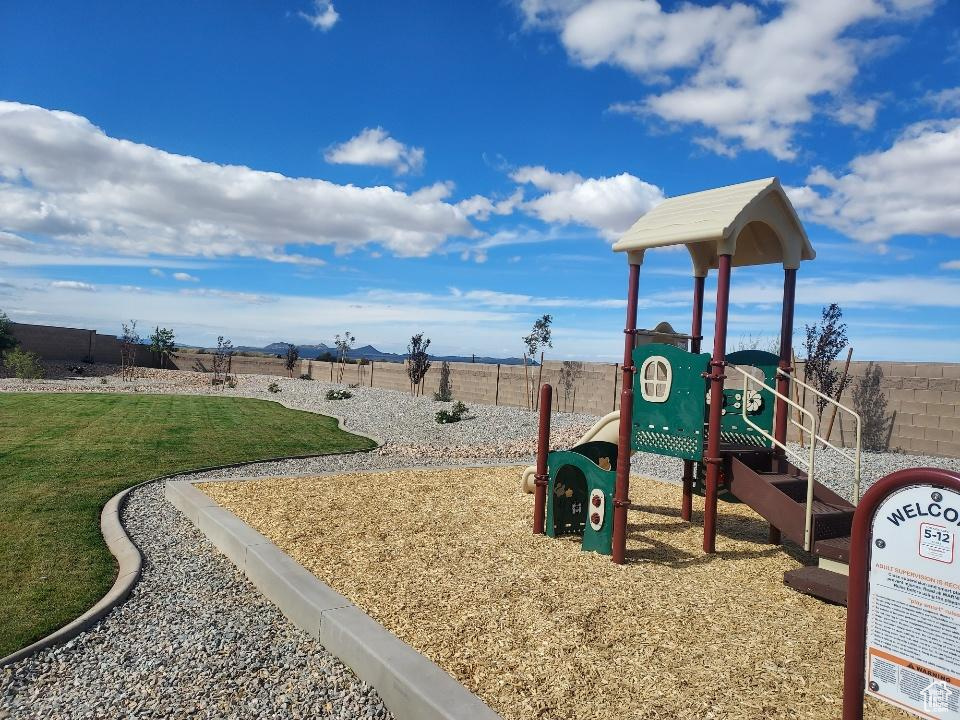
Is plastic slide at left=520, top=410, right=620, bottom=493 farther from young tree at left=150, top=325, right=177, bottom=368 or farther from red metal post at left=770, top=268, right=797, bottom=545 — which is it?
young tree at left=150, top=325, right=177, bottom=368

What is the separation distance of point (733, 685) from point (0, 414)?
728 inches

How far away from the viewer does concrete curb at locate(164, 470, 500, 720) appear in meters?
3.28

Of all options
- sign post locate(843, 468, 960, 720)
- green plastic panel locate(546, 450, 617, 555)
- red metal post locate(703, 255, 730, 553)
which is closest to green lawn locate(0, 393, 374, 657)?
green plastic panel locate(546, 450, 617, 555)

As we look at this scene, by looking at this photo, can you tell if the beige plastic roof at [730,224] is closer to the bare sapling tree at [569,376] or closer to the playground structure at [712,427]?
the playground structure at [712,427]

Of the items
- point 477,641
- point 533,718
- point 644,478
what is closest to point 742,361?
point 644,478

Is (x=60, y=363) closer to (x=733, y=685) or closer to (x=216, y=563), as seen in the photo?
(x=216, y=563)

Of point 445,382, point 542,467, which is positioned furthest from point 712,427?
point 445,382

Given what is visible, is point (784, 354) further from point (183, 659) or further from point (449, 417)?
point (449, 417)

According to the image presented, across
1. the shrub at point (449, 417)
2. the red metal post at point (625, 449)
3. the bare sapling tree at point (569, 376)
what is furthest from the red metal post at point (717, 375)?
the bare sapling tree at point (569, 376)

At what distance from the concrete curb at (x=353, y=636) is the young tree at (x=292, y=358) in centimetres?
3714

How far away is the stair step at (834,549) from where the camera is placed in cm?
513

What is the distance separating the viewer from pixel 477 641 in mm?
4082

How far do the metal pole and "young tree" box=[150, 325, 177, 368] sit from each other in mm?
45192

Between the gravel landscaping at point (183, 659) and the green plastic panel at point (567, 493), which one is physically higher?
the green plastic panel at point (567, 493)
